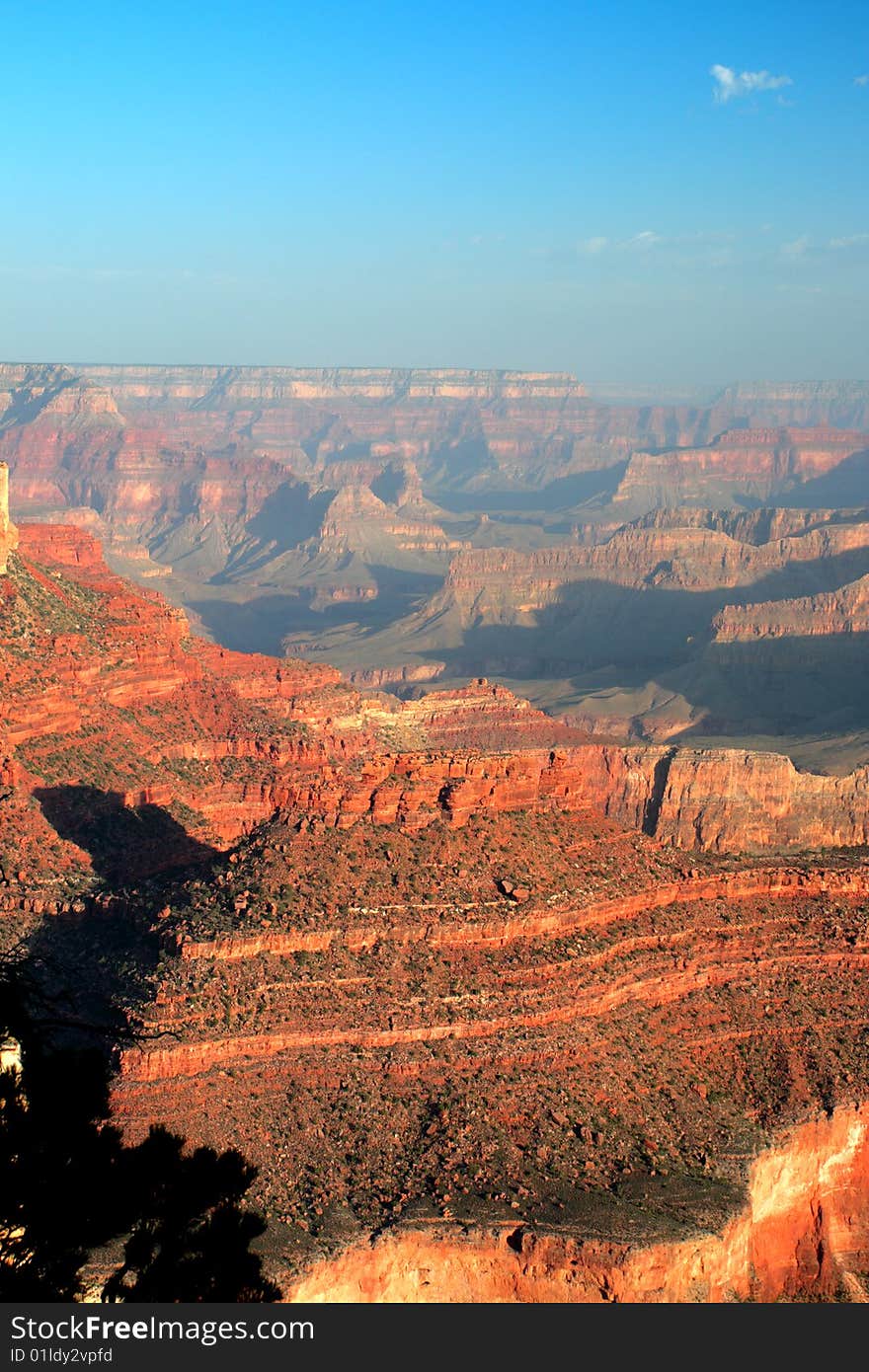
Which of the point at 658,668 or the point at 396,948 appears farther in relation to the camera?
the point at 658,668

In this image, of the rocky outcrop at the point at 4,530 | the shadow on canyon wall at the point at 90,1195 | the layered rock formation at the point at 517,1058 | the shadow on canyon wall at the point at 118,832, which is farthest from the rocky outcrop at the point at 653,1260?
the rocky outcrop at the point at 4,530

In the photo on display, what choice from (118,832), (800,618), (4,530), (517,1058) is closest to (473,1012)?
(517,1058)

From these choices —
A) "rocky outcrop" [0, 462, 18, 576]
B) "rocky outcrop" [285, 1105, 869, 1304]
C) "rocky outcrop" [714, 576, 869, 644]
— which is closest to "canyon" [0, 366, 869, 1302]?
"rocky outcrop" [285, 1105, 869, 1304]

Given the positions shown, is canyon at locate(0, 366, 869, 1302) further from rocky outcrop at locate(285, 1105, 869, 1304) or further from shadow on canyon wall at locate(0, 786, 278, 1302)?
shadow on canyon wall at locate(0, 786, 278, 1302)

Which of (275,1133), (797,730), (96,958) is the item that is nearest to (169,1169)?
(275,1133)

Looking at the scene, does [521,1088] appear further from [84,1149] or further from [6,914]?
[84,1149]

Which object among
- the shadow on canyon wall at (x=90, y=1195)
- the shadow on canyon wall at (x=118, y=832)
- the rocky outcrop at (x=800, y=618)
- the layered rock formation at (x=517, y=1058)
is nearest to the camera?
the shadow on canyon wall at (x=90, y=1195)

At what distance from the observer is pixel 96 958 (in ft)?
147

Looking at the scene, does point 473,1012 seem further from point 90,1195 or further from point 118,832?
point 90,1195

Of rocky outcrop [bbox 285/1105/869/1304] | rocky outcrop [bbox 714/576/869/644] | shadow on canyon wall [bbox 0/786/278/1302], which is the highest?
shadow on canyon wall [bbox 0/786/278/1302]

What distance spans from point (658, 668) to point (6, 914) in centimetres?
14913

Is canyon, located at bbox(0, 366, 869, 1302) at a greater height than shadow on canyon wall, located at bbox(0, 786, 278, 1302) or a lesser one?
lesser

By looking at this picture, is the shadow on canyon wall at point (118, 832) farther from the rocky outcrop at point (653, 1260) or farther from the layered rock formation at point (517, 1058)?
the rocky outcrop at point (653, 1260)

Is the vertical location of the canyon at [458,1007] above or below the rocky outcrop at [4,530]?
below
